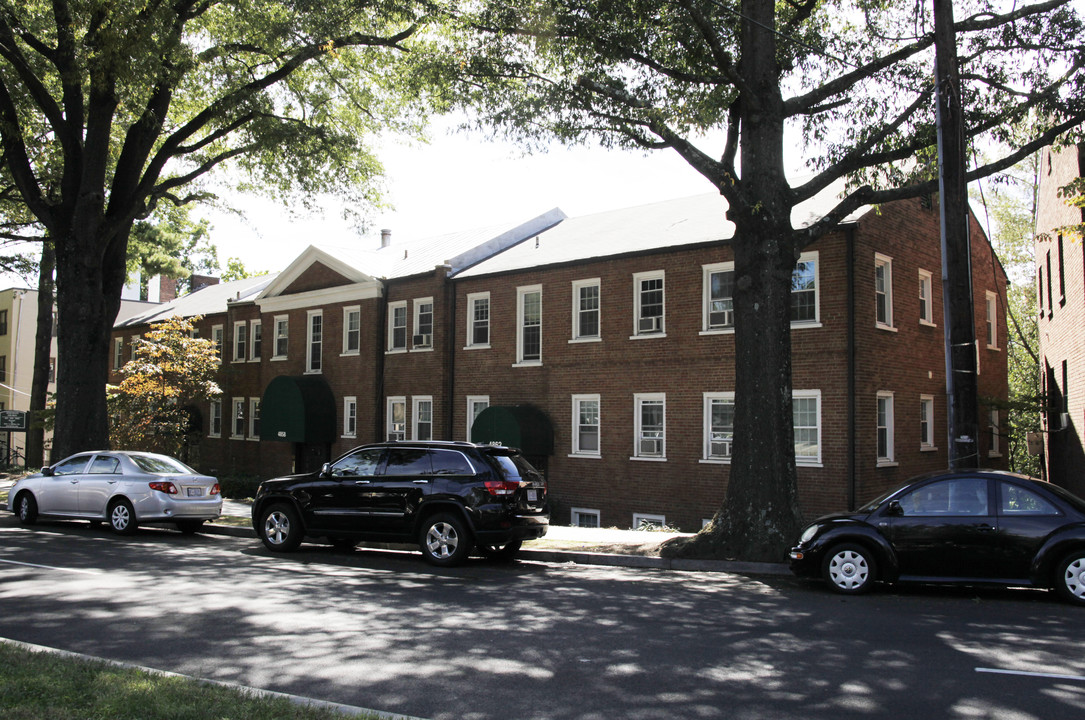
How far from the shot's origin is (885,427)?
1908cm

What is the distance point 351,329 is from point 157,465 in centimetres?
1366

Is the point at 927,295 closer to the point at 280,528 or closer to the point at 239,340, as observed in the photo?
the point at 280,528

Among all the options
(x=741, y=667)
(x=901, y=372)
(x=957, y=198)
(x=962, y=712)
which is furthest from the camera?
(x=901, y=372)

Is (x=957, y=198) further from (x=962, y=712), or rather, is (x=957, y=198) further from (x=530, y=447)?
(x=530, y=447)

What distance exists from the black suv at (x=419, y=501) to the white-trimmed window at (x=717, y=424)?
7409mm

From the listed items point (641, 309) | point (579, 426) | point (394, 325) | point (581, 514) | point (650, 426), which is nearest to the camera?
point (650, 426)

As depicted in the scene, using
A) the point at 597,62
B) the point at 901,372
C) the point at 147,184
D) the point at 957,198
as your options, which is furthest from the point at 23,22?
the point at 901,372

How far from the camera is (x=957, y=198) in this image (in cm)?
1119

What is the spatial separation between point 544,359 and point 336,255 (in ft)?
33.5

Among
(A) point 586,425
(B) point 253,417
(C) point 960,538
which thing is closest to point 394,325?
(A) point 586,425

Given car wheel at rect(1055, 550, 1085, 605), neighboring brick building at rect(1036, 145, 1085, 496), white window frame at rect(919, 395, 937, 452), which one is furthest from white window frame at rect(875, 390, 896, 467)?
car wheel at rect(1055, 550, 1085, 605)

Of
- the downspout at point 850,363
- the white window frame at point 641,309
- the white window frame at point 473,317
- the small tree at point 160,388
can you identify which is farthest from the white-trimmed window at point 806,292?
the small tree at point 160,388

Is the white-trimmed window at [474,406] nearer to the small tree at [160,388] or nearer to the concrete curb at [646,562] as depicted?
the concrete curb at [646,562]

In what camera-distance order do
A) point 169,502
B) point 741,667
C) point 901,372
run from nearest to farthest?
1. point 741,667
2. point 169,502
3. point 901,372
